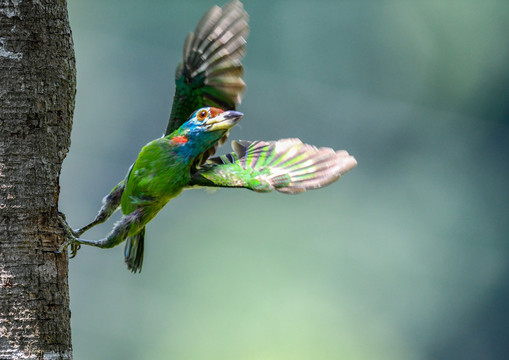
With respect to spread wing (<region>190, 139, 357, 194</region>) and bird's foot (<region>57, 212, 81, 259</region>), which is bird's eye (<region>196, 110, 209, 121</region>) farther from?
bird's foot (<region>57, 212, 81, 259</region>)

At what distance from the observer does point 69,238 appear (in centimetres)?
256

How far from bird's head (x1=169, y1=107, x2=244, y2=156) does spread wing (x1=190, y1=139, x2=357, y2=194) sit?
134 millimetres

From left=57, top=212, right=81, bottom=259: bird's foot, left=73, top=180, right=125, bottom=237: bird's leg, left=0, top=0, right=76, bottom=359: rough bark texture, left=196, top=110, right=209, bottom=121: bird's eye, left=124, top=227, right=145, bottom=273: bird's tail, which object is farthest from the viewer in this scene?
left=124, top=227, right=145, bottom=273: bird's tail

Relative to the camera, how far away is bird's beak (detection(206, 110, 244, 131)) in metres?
3.01

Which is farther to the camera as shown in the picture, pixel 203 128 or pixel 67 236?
pixel 203 128

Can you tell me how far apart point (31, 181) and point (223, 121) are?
38.1 inches

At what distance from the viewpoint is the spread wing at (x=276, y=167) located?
3027 mm

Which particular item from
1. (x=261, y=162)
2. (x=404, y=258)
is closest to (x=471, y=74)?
(x=404, y=258)

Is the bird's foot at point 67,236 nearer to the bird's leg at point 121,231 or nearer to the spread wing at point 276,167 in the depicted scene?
the bird's leg at point 121,231

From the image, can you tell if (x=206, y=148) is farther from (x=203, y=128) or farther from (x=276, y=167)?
(x=276, y=167)

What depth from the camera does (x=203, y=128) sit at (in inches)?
120

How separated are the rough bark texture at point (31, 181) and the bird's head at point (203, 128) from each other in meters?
0.74

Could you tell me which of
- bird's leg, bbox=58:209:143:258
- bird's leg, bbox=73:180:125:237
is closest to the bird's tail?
bird's leg, bbox=73:180:125:237

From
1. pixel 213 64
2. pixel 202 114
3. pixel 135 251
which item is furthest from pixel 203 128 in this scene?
pixel 135 251
